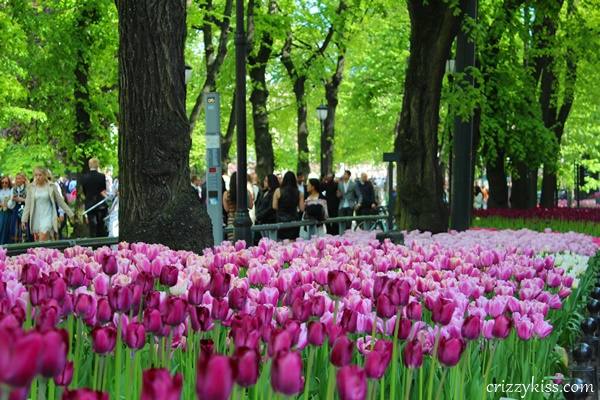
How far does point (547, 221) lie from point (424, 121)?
4582 millimetres

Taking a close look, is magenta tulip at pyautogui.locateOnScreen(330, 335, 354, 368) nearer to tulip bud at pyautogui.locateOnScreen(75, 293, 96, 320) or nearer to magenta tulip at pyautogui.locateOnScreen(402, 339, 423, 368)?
magenta tulip at pyautogui.locateOnScreen(402, 339, 423, 368)

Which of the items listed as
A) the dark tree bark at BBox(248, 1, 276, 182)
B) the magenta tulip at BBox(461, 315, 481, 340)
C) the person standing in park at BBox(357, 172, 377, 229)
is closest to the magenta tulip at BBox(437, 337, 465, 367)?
the magenta tulip at BBox(461, 315, 481, 340)

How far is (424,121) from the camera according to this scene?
1653 centimetres

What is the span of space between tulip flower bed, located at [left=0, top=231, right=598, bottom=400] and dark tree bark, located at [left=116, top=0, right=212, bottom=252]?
3.24 meters

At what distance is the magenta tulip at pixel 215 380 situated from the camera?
211 cm

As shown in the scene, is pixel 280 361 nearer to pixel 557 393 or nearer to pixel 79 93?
pixel 557 393

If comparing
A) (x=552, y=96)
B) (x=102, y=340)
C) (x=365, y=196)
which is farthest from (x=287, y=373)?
(x=552, y=96)

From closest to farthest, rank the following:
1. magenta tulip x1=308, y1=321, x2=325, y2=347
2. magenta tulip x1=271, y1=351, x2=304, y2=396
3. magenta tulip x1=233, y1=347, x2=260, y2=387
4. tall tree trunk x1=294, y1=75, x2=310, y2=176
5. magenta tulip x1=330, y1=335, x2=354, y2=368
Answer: magenta tulip x1=271, y1=351, x2=304, y2=396
magenta tulip x1=233, y1=347, x2=260, y2=387
magenta tulip x1=330, y1=335, x2=354, y2=368
magenta tulip x1=308, y1=321, x2=325, y2=347
tall tree trunk x1=294, y1=75, x2=310, y2=176

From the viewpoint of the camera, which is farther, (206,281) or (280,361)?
(206,281)

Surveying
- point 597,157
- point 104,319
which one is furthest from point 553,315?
point 597,157

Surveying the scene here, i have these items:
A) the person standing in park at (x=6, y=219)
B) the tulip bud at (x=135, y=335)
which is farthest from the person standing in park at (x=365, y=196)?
the tulip bud at (x=135, y=335)

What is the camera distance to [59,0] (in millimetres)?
24984

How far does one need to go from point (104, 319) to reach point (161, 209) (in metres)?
6.23

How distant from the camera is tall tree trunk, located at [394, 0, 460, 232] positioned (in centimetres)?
1628
